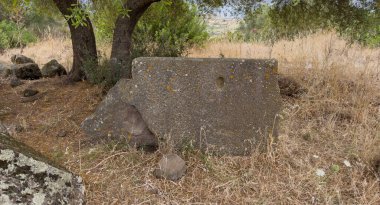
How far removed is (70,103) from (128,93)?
176 cm

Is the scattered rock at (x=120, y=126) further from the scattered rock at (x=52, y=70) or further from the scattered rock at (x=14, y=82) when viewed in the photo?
the scattered rock at (x=52, y=70)

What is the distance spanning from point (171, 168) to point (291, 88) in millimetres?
2979

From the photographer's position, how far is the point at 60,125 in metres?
4.09

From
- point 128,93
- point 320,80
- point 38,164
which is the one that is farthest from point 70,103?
point 320,80

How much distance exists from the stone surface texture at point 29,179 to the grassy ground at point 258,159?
55 centimetres

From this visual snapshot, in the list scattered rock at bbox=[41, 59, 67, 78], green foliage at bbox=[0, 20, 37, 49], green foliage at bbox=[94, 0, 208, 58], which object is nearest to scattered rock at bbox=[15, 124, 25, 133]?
A: green foliage at bbox=[94, 0, 208, 58]

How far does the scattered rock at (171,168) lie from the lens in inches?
121

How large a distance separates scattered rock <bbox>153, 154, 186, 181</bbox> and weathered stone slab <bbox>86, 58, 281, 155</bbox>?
0.24 meters

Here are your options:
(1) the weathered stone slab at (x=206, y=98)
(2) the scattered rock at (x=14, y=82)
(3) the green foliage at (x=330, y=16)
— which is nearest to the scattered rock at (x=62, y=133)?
(1) the weathered stone slab at (x=206, y=98)

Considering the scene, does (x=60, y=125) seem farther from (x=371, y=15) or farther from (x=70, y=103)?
(x=371, y=15)

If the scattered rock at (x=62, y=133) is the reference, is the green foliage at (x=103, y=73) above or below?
above

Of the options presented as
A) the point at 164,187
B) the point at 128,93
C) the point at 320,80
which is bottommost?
the point at 164,187

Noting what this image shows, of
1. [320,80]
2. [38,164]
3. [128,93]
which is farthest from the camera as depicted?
[320,80]

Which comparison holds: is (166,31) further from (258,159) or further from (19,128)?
(258,159)
